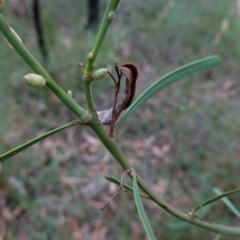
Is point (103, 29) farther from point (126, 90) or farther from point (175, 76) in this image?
point (175, 76)

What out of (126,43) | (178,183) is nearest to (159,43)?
(126,43)

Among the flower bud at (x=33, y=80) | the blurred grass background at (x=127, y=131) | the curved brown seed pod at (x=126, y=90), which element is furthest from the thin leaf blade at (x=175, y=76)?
the blurred grass background at (x=127, y=131)

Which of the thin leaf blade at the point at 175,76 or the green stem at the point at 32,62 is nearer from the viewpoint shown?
the green stem at the point at 32,62

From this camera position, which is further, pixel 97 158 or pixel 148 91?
pixel 97 158

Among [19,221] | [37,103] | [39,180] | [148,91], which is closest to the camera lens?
[148,91]

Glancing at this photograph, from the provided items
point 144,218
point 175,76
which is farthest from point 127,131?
point 144,218

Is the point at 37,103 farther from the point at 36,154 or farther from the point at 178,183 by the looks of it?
the point at 178,183

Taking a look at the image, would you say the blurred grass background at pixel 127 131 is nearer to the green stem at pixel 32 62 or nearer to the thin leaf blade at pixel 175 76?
the thin leaf blade at pixel 175 76

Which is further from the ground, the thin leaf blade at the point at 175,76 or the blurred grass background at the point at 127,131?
the blurred grass background at the point at 127,131
